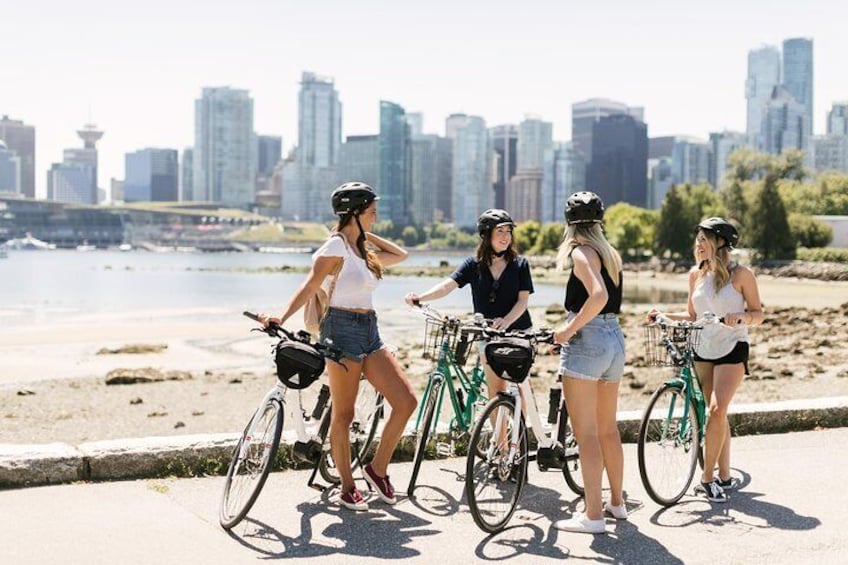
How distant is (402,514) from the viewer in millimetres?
6664

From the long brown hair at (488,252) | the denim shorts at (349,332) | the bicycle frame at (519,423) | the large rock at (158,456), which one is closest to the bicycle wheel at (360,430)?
the denim shorts at (349,332)

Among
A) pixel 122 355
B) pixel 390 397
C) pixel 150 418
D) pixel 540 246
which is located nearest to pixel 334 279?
pixel 390 397

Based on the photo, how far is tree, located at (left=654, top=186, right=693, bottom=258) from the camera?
115 meters

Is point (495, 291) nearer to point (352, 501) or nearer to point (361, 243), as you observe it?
point (361, 243)

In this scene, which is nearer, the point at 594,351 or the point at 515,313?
the point at 594,351

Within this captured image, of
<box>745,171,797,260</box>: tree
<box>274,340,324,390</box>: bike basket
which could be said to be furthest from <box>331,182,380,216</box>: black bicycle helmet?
<box>745,171,797,260</box>: tree

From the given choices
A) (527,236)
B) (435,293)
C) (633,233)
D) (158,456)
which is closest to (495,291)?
(435,293)

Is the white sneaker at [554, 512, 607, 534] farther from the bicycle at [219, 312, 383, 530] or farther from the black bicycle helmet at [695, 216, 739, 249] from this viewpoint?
the black bicycle helmet at [695, 216, 739, 249]

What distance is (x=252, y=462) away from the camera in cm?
635

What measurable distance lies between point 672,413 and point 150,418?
9462 mm

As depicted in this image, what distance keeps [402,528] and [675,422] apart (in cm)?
229

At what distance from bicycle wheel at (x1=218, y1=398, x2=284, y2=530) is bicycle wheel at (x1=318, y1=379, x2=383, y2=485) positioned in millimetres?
863

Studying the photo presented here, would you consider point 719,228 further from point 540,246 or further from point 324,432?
point 540,246

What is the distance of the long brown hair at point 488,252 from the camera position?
307 inches
